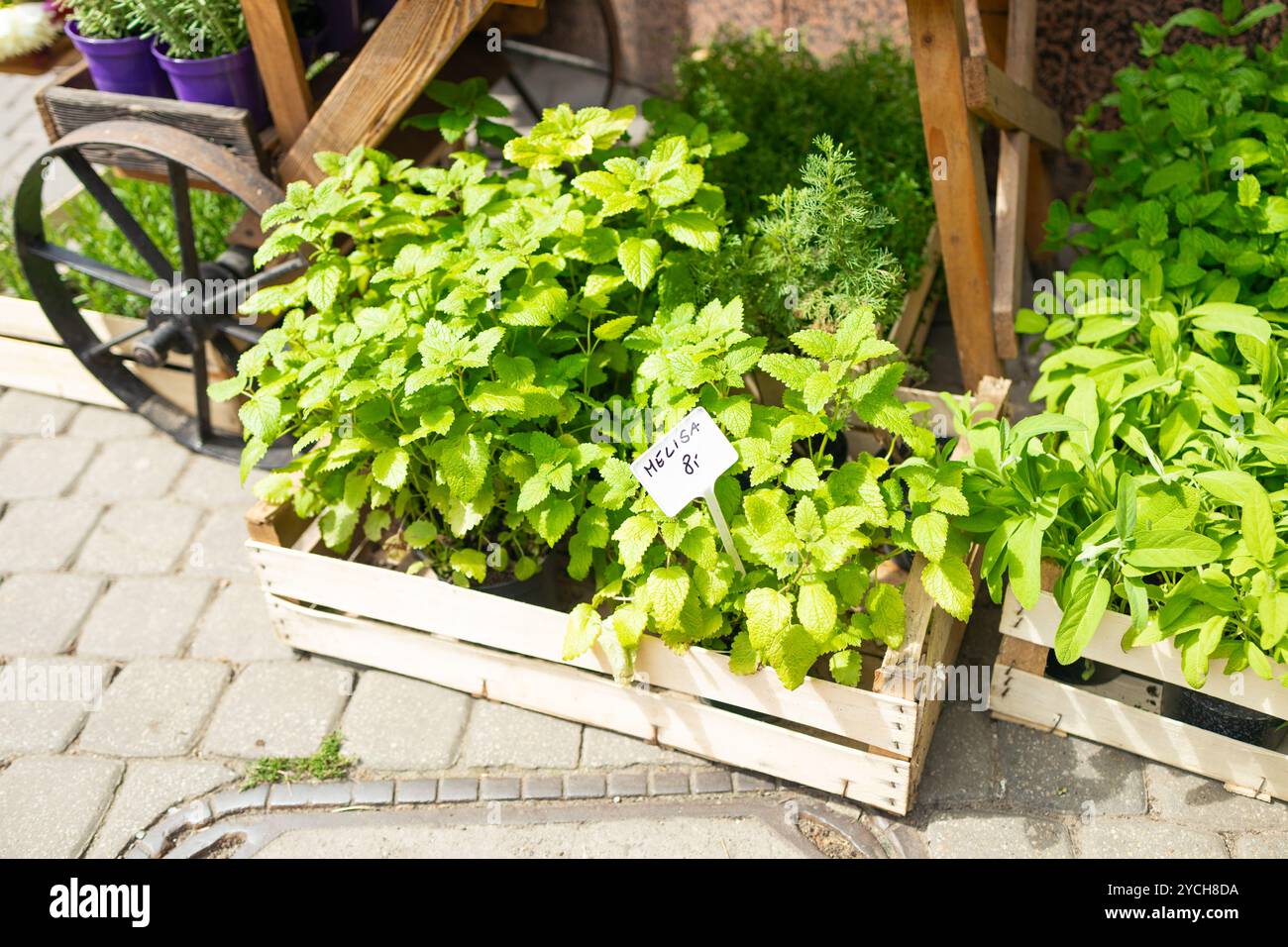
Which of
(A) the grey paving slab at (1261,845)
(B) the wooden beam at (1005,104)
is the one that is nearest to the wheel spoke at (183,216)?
(B) the wooden beam at (1005,104)

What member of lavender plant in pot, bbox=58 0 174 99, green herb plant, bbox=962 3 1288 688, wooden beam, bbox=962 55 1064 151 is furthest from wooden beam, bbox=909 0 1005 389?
lavender plant in pot, bbox=58 0 174 99

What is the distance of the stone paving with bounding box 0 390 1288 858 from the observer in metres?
2.48

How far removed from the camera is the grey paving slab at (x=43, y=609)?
10.0ft

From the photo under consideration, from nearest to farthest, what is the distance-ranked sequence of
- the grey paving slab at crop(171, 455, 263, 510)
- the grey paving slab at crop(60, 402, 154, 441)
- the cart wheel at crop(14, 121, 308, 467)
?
the cart wheel at crop(14, 121, 308, 467), the grey paving slab at crop(171, 455, 263, 510), the grey paving slab at crop(60, 402, 154, 441)

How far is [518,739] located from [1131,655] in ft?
4.69

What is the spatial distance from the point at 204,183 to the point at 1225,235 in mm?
2823

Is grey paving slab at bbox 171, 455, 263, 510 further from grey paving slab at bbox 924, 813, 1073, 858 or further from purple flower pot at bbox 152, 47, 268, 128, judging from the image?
grey paving slab at bbox 924, 813, 1073, 858

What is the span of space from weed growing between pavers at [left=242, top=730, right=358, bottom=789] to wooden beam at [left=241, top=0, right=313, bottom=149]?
164 centimetres

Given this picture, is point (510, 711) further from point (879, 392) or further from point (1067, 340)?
point (1067, 340)

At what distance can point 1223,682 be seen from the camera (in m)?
2.28

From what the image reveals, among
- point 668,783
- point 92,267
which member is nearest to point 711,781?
point 668,783

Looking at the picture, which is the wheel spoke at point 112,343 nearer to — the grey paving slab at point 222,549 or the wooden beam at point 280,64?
the grey paving slab at point 222,549

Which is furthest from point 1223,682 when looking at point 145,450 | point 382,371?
point 145,450

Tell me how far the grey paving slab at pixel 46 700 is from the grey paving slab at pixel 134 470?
0.66 meters
